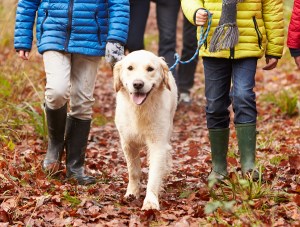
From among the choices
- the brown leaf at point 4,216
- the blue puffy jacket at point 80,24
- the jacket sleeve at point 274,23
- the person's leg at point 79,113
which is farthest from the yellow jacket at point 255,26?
the brown leaf at point 4,216

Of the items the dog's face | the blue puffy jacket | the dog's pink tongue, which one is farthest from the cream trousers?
the dog's pink tongue

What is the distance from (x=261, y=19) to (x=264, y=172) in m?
1.33

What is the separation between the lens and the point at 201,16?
5.03 metres

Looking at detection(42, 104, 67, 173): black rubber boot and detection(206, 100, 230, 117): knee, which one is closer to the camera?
detection(206, 100, 230, 117): knee

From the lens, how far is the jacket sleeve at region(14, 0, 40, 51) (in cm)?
Result: 545

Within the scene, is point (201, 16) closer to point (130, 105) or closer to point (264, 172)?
point (130, 105)

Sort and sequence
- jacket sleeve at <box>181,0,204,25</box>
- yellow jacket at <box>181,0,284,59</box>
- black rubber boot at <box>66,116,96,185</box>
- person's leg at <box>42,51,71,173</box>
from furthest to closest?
black rubber boot at <box>66,116,96,185</box> → person's leg at <box>42,51,71,173</box> → jacket sleeve at <box>181,0,204,25</box> → yellow jacket at <box>181,0,284,59</box>

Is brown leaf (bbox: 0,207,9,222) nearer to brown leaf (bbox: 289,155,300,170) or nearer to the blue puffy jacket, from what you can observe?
the blue puffy jacket

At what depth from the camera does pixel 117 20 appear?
5324mm

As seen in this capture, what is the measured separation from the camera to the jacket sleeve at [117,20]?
529 cm

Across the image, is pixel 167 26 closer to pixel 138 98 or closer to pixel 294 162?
pixel 294 162

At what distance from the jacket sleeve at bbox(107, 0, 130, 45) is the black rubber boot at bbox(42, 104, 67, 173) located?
2.59 ft

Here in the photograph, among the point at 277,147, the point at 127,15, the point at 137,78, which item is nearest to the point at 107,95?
the point at 277,147

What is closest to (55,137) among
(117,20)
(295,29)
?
(117,20)
